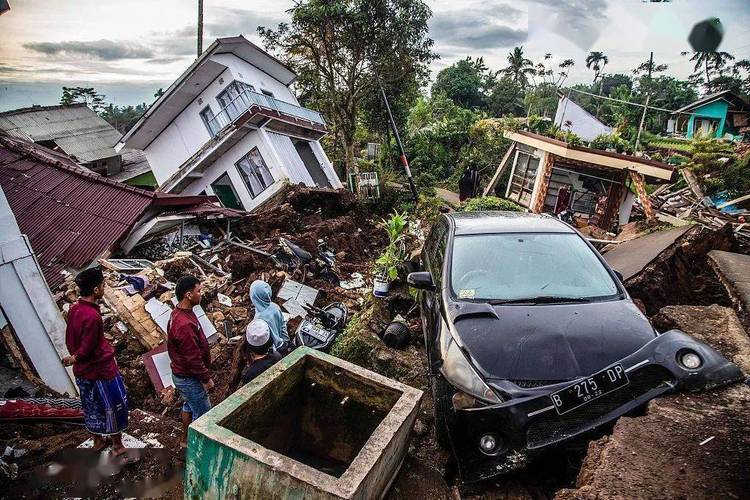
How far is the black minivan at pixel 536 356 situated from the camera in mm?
2547

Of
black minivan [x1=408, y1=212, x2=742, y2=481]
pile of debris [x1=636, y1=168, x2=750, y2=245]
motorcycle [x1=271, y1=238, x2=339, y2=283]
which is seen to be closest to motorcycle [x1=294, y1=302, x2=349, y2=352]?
motorcycle [x1=271, y1=238, x2=339, y2=283]

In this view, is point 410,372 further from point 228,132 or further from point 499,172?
point 499,172

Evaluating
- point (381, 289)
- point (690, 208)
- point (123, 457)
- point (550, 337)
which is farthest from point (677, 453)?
point (690, 208)

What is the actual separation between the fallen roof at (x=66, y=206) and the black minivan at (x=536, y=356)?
288 inches

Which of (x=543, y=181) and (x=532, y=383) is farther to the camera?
(x=543, y=181)

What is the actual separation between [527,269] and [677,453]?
185 centimetres

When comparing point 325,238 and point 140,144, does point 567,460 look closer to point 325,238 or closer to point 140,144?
point 325,238

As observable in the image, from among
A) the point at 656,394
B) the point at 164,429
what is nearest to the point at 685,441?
the point at 656,394

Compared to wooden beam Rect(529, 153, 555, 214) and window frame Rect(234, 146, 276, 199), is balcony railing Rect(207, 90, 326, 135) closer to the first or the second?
window frame Rect(234, 146, 276, 199)

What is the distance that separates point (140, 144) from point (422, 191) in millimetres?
12974

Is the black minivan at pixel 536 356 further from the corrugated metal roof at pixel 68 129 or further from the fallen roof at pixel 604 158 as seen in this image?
the corrugated metal roof at pixel 68 129

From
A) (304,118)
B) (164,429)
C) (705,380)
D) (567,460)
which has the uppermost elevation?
(304,118)

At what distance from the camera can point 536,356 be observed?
2.79 metres

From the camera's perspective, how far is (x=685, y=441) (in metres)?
2.25
